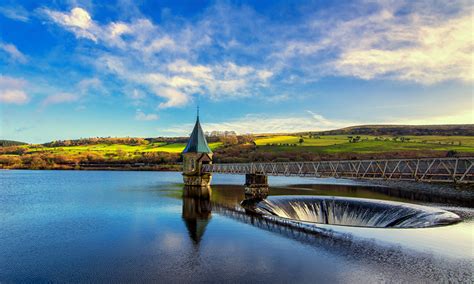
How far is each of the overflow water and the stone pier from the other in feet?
24.2

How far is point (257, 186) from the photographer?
43.7 metres

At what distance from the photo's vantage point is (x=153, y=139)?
15875 cm

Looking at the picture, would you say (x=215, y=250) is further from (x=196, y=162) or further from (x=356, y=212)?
(x=196, y=162)

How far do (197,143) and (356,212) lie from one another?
33.5 m

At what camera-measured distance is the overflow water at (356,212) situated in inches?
1042

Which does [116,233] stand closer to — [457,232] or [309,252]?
[309,252]

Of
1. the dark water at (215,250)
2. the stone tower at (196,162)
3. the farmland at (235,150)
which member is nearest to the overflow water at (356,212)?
the dark water at (215,250)

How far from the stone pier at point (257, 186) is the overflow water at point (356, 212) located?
24.2ft

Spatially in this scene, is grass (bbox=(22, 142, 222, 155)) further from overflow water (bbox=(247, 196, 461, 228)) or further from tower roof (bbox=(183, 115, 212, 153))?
overflow water (bbox=(247, 196, 461, 228))

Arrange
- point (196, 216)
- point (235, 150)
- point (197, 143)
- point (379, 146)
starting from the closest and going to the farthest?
point (196, 216)
point (197, 143)
point (379, 146)
point (235, 150)

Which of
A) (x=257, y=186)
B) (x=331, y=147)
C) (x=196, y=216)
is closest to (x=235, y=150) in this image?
(x=331, y=147)

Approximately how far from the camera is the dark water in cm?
1499

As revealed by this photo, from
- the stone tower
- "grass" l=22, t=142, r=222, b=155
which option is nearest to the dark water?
the stone tower

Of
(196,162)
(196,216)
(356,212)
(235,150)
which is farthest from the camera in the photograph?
(235,150)
